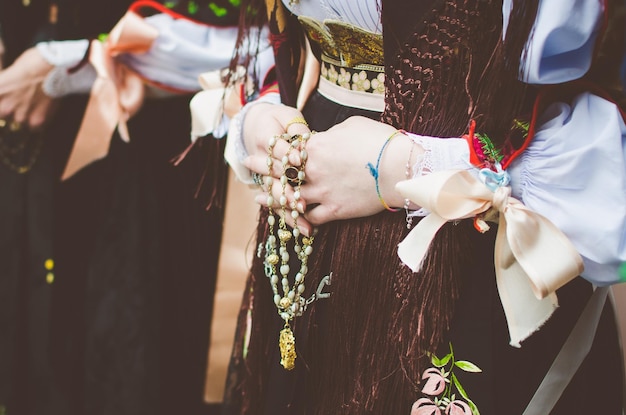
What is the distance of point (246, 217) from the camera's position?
4.08ft

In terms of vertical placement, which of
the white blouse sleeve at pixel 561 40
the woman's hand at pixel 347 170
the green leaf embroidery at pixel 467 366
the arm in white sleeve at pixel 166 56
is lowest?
the green leaf embroidery at pixel 467 366

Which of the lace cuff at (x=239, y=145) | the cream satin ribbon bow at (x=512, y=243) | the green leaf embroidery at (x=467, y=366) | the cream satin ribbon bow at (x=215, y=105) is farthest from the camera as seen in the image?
the cream satin ribbon bow at (x=215, y=105)

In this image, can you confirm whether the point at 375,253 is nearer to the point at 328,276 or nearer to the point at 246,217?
the point at 328,276

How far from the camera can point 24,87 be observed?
121 cm

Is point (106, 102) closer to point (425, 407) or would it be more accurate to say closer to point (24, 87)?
point (24, 87)

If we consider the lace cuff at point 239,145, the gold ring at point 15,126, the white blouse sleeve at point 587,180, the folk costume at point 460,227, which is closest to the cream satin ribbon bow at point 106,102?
A: the gold ring at point 15,126

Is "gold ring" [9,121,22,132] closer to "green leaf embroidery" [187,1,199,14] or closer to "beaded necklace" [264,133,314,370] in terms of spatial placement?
"green leaf embroidery" [187,1,199,14]

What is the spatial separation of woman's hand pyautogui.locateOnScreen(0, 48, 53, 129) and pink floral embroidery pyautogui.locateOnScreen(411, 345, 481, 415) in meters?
0.93

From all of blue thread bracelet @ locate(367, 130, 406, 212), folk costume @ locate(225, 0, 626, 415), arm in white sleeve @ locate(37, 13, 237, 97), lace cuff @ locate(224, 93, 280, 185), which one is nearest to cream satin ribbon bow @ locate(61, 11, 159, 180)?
arm in white sleeve @ locate(37, 13, 237, 97)

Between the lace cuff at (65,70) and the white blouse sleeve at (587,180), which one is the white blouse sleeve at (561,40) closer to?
the white blouse sleeve at (587,180)

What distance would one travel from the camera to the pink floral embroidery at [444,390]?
62 cm

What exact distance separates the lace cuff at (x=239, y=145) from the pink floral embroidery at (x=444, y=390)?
33 centimetres

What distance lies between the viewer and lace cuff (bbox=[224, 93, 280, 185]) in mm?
800

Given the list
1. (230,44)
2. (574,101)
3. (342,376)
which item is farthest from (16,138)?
(574,101)
